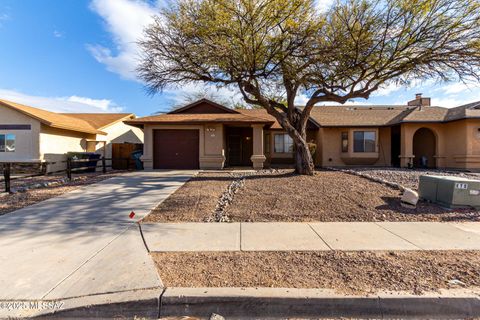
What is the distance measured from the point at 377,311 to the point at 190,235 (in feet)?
11.3

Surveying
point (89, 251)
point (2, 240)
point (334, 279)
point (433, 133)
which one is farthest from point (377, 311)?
point (433, 133)

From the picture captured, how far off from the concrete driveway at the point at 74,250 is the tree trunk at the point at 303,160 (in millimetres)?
6613

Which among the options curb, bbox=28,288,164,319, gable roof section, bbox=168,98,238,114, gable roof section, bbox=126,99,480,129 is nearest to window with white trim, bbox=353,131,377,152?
gable roof section, bbox=126,99,480,129

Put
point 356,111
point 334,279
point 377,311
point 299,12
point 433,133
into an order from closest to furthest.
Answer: point 377,311 < point 334,279 < point 299,12 < point 433,133 < point 356,111

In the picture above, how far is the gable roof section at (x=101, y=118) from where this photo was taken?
23800 millimetres

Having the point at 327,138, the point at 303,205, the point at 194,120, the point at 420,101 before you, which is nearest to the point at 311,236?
the point at 303,205

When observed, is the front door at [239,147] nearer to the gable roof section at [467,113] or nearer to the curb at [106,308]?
the gable roof section at [467,113]

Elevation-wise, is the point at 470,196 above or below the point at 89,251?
above

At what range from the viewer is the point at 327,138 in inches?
754

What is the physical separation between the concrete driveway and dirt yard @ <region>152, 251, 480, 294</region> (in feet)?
1.66

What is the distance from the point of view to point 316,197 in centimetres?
809

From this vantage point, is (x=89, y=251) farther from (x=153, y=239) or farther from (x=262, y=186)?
(x=262, y=186)

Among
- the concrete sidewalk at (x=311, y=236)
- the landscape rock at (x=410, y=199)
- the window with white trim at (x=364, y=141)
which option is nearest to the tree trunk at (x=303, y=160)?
the landscape rock at (x=410, y=199)

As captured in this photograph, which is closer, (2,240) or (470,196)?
(2,240)
